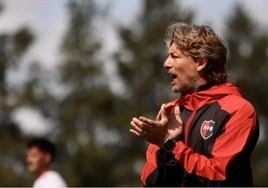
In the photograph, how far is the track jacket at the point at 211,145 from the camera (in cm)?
404

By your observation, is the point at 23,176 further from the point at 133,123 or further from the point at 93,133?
the point at 133,123

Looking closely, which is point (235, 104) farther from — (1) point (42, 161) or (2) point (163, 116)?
(1) point (42, 161)

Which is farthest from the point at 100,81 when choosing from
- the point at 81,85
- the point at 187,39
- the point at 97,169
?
the point at 187,39

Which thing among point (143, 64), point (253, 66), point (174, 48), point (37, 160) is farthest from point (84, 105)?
point (174, 48)

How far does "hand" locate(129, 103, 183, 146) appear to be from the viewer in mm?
4066

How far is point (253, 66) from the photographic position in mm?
41125

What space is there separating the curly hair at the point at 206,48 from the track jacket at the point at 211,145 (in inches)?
2.7

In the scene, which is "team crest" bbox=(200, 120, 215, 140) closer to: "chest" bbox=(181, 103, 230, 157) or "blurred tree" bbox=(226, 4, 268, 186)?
"chest" bbox=(181, 103, 230, 157)

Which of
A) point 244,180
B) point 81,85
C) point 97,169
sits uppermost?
point 244,180

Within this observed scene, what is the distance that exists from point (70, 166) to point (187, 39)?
35.1 meters

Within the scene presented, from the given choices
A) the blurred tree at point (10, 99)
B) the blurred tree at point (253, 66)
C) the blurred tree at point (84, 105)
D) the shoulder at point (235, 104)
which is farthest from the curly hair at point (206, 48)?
the blurred tree at point (253, 66)

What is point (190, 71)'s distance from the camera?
4312 millimetres

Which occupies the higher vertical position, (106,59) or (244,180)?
(244,180)

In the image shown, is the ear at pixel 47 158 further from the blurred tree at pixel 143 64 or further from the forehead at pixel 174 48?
the blurred tree at pixel 143 64
